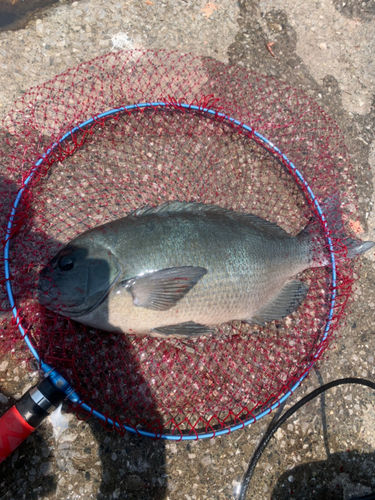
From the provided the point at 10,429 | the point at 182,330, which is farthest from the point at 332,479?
the point at 10,429

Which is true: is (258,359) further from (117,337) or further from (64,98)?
(64,98)

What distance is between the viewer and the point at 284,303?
270cm

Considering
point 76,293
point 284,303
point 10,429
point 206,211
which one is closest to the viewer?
point 10,429

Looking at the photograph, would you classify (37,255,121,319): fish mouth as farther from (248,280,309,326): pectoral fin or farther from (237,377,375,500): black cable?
(237,377,375,500): black cable

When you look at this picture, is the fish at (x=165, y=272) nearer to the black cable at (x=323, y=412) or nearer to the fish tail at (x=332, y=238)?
the fish tail at (x=332, y=238)

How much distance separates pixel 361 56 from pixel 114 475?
4.76 metres

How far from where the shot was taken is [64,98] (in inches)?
121

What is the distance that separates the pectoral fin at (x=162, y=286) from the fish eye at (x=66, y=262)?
376mm

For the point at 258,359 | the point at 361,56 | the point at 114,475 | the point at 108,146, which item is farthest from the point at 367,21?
the point at 114,475

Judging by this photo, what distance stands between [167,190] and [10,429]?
2.10 metres

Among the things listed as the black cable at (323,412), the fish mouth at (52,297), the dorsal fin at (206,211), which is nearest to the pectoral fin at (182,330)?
the fish mouth at (52,297)

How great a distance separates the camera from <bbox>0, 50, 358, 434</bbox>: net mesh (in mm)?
2617

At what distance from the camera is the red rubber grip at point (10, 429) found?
2100 millimetres

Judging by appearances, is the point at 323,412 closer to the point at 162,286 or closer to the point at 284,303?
the point at 284,303
